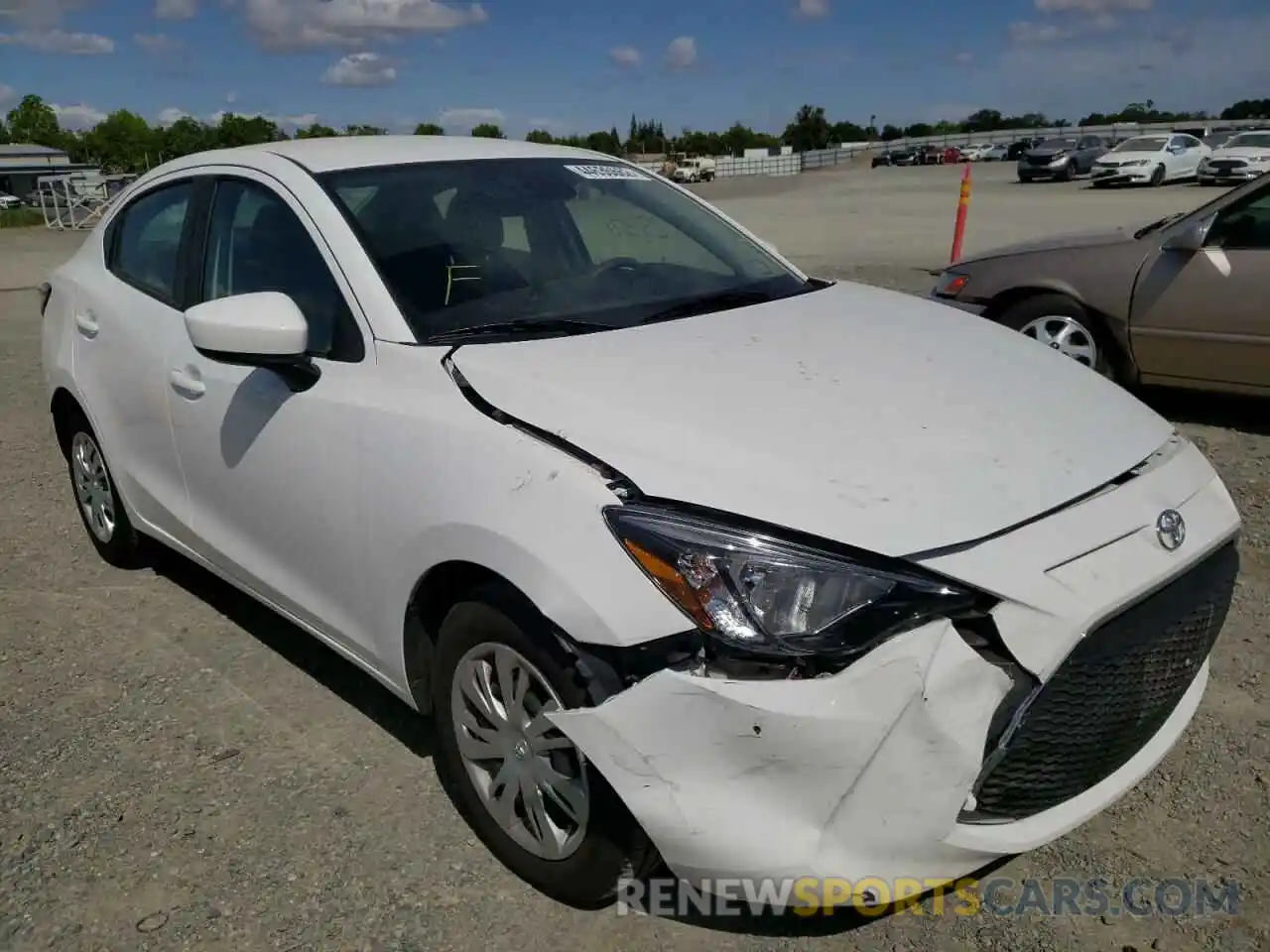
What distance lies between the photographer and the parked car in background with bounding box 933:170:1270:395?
542cm

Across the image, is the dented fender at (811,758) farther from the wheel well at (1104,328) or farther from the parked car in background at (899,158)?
the parked car in background at (899,158)

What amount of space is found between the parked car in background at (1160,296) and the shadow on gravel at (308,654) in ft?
13.1

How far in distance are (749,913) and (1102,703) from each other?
2.97 feet

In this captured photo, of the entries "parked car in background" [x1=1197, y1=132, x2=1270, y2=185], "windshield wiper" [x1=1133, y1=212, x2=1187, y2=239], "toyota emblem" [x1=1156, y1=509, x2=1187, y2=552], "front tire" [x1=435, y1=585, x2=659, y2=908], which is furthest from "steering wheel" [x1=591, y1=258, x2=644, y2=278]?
"parked car in background" [x1=1197, y1=132, x2=1270, y2=185]

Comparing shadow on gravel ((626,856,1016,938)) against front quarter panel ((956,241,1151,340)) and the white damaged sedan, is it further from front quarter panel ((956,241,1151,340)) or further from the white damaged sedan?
front quarter panel ((956,241,1151,340))

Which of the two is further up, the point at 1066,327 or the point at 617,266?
the point at 617,266

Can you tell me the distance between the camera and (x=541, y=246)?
3203 millimetres

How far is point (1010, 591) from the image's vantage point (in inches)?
76.4

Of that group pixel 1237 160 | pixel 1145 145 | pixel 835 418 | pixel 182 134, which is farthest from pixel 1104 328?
pixel 182 134

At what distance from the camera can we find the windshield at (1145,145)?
30.8 metres

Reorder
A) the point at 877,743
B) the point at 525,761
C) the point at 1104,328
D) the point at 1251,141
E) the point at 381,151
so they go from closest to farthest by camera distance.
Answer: the point at 877,743, the point at 525,761, the point at 381,151, the point at 1104,328, the point at 1251,141

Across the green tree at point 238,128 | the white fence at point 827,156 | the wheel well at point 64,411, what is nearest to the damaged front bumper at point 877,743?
the wheel well at point 64,411

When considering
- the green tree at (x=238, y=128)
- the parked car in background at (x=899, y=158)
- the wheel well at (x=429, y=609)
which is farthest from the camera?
the green tree at (x=238, y=128)

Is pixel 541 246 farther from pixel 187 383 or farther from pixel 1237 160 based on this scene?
pixel 1237 160
